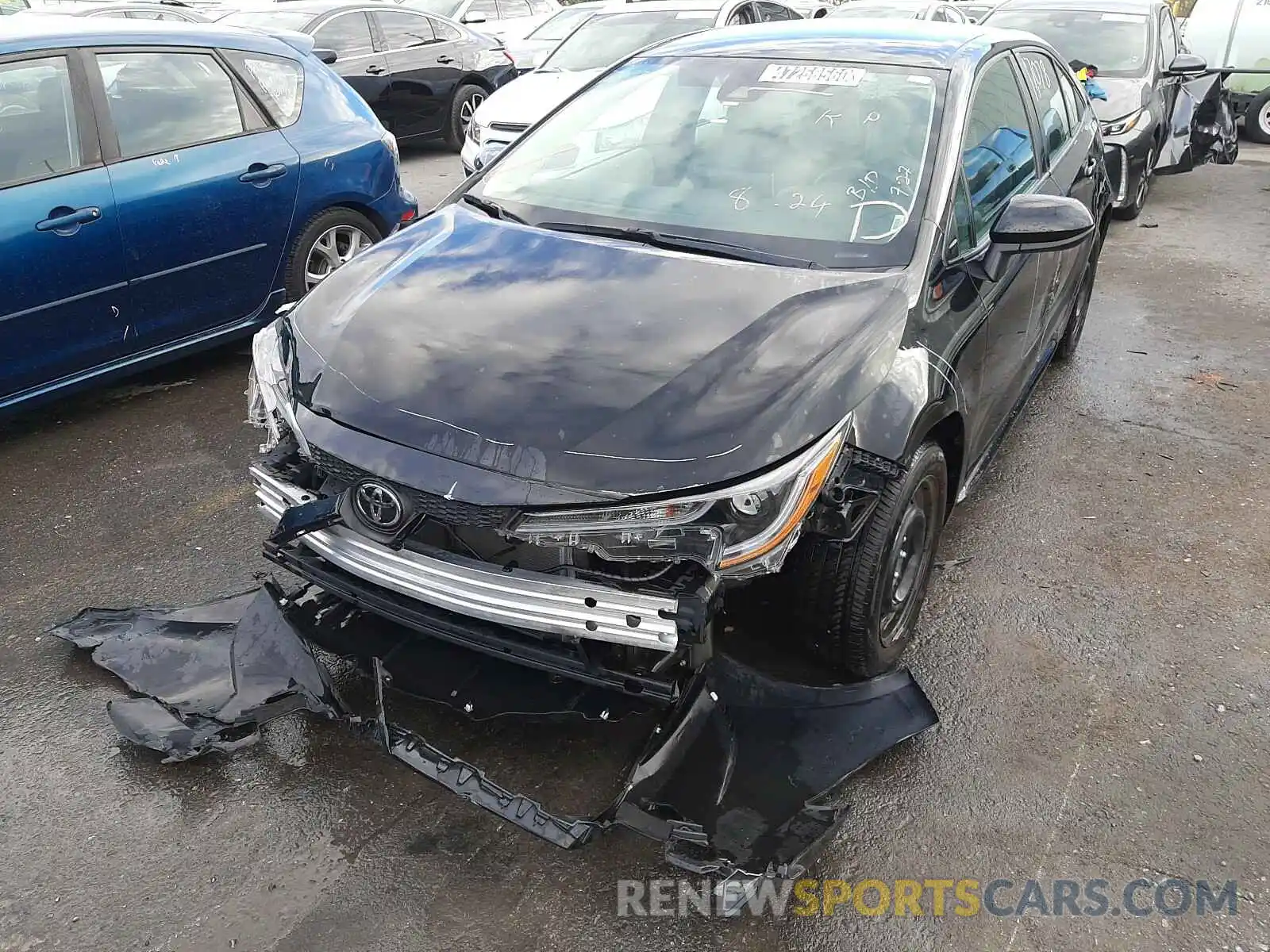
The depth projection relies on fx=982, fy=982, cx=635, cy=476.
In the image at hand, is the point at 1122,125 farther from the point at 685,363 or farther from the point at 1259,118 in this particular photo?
the point at 685,363

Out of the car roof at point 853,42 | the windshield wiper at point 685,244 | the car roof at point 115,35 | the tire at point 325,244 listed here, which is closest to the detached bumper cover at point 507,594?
the windshield wiper at point 685,244

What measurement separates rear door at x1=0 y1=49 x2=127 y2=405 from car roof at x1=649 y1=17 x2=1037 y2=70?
2.47 metres

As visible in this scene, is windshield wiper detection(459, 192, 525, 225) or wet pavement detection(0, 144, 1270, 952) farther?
windshield wiper detection(459, 192, 525, 225)

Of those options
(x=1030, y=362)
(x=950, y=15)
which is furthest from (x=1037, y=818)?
(x=950, y=15)

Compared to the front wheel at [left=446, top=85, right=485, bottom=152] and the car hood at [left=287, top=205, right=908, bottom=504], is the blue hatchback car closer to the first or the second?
the car hood at [left=287, top=205, right=908, bottom=504]

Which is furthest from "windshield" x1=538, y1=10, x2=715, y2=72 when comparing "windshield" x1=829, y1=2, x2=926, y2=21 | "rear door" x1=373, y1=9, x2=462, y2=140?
"rear door" x1=373, y1=9, x2=462, y2=140

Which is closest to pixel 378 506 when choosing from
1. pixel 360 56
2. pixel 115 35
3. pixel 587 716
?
pixel 587 716

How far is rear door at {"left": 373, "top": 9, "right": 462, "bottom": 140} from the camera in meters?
10.5

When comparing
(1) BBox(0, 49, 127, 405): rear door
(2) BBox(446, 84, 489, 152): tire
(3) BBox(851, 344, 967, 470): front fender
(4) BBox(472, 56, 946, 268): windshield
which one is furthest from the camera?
(2) BBox(446, 84, 489, 152): tire

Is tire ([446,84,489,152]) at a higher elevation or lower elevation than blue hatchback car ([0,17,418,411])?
lower

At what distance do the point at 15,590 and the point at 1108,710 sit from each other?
3.57 metres

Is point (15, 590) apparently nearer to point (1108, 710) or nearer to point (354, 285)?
point (354, 285)

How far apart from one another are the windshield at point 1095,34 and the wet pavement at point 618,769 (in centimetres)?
554

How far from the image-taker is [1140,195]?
875cm
